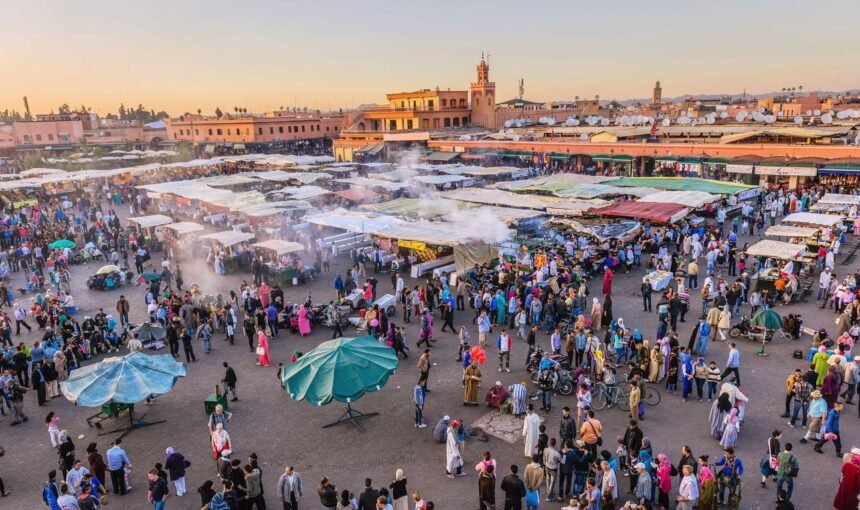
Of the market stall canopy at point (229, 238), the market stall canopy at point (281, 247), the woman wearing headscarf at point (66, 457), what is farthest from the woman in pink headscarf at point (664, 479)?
the market stall canopy at point (229, 238)

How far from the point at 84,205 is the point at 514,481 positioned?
3668 centimetres

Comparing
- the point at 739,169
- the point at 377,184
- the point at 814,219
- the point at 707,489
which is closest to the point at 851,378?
the point at 707,489

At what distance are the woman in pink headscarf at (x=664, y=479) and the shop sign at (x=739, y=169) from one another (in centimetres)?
2952

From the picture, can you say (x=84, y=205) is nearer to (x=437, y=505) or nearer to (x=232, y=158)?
(x=232, y=158)

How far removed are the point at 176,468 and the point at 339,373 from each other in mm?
2957

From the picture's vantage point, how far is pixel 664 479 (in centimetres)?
819

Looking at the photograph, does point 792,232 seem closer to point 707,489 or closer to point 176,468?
point 707,489

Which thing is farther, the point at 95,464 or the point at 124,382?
the point at 124,382

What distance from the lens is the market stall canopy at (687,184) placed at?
25.4m

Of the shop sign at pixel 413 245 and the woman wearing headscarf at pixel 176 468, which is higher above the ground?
the shop sign at pixel 413 245

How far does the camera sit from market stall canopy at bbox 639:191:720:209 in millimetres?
22875

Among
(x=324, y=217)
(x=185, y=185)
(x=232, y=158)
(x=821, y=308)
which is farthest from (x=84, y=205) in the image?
(x=821, y=308)

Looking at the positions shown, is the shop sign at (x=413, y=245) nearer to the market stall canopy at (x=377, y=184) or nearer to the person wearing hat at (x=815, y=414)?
the market stall canopy at (x=377, y=184)

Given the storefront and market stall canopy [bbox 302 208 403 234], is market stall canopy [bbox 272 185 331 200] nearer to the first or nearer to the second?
market stall canopy [bbox 302 208 403 234]
